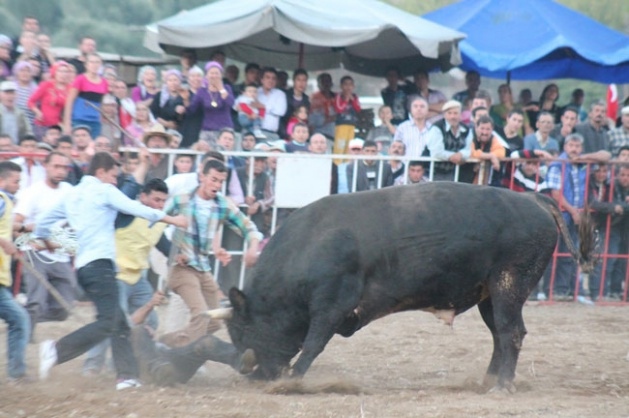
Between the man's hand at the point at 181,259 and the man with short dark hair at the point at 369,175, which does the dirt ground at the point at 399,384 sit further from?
the man with short dark hair at the point at 369,175

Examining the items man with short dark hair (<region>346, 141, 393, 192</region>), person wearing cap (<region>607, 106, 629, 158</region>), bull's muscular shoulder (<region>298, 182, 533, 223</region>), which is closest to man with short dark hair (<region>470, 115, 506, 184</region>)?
man with short dark hair (<region>346, 141, 393, 192</region>)

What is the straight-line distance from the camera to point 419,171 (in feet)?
36.2

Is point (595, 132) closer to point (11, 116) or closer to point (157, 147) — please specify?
point (157, 147)

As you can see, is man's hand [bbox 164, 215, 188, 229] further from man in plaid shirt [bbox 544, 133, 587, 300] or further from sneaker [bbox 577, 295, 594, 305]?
sneaker [bbox 577, 295, 594, 305]

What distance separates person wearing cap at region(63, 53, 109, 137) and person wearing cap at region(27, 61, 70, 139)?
80 mm

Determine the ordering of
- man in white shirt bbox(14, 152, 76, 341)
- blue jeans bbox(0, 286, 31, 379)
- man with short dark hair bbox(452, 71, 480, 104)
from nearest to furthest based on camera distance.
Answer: blue jeans bbox(0, 286, 31, 379) < man in white shirt bbox(14, 152, 76, 341) < man with short dark hair bbox(452, 71, 480, 104)

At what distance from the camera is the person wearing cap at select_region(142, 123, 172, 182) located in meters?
10.3

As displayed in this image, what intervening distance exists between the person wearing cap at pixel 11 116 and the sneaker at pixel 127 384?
4181 mm

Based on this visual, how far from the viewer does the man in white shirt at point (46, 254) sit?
8.50 m

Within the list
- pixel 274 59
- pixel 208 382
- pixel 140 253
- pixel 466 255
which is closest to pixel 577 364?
pixel 466 255

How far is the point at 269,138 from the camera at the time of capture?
39.7 ft

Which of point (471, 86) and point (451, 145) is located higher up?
point (471, 86)

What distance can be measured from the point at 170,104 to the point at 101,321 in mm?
4755

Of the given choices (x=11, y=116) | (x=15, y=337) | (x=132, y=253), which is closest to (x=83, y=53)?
(x=11, y=116)
